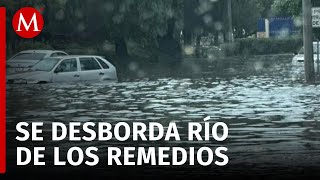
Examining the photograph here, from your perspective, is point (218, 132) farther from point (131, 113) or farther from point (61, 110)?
point (61, 110)

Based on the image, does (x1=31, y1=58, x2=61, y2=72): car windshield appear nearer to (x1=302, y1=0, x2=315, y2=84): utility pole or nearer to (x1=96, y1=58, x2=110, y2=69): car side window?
(x1=96, y1=58, x2=110, y2=69): car side window

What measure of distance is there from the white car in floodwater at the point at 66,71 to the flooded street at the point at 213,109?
11.9 inches

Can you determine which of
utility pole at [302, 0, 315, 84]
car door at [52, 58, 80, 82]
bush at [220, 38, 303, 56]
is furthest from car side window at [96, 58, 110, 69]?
bush at [220, 38, 303, 56]

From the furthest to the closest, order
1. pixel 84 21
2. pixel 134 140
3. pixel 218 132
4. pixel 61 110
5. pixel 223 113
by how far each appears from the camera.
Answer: pixel 84 21 → pixel 61 110 → pixel 223 113 → pixel 218 132 → pixel 134 140

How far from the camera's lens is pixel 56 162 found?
11039 mm

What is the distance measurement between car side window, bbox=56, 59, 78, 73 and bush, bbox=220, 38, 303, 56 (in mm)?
47725

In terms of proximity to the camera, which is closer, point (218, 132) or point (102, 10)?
point (218, 132)

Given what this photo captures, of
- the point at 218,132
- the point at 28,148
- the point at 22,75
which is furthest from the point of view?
the point at 22,75

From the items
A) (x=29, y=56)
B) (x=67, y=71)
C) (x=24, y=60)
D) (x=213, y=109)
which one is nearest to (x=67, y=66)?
(x=67, y=71)

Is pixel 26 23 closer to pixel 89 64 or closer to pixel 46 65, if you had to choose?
pixel 89 64

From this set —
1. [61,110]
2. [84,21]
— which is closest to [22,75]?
[61,110]

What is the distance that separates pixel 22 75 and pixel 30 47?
27.6 metres

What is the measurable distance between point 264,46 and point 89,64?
168ft

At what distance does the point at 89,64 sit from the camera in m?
28.8
